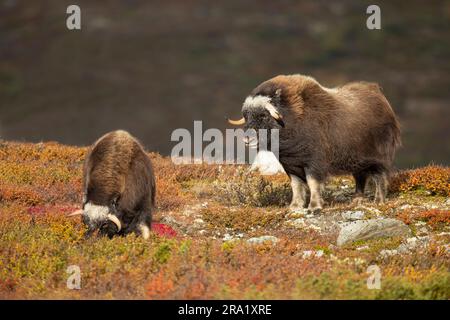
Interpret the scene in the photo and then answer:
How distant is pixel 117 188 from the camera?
10438mm

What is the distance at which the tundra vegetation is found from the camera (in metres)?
8.05

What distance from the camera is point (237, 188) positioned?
14.0 meters

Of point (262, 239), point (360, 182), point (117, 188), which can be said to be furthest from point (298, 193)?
point (117, 188)

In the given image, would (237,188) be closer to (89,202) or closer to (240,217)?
(240,217)

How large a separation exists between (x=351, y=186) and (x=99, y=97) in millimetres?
55785

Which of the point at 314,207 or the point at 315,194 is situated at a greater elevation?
the point at 315,194

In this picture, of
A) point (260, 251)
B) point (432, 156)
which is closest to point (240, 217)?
point (260, 251)

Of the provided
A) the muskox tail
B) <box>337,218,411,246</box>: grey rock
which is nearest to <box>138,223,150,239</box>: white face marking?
<box>337,218,411,246</box>: grey rock

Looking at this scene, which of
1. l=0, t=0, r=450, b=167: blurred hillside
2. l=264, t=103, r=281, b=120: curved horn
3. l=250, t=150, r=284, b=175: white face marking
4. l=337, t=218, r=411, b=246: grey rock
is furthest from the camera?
l=0, t=0, r=450, b=167: blurred hillside

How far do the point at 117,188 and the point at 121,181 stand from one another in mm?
140

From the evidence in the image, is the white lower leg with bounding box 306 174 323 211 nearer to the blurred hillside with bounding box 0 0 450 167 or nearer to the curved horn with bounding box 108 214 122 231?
the curved horn with bounding box 108 214 122 231

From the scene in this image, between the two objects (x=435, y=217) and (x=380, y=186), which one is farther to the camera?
(x=380, y=186)

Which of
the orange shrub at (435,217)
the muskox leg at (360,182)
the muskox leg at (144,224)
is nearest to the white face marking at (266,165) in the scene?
the muskox leg at (360,182)

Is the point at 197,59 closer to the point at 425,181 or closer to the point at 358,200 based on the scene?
the point at 425,181
